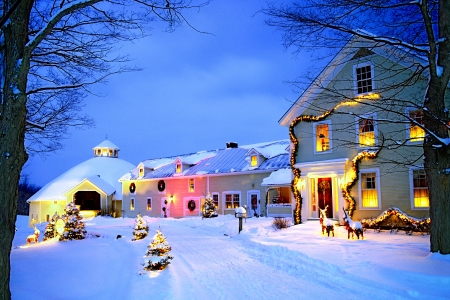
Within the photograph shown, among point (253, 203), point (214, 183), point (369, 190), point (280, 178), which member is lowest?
point (253, 203)

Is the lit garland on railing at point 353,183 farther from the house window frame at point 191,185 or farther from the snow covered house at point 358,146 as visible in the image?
the house window frame at point 191,185

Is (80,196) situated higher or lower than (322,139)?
lower

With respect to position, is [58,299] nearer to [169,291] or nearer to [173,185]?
[169,291]

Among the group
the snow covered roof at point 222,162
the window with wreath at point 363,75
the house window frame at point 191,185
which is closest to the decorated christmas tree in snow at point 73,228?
the window with wreath at point 363,75

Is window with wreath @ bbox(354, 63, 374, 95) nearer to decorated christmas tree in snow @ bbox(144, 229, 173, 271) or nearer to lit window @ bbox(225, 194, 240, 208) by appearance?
decorated christmas tree in snow @ bbox(144, 229, 173, 271)

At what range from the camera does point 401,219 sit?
51.3 ft

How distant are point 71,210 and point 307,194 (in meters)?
11.3

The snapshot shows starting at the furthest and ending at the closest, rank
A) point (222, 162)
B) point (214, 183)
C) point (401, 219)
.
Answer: point (222, 162) → point (214, 183) → point (401, 219)

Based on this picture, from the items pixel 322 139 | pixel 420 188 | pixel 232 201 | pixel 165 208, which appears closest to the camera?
pixel 420 188

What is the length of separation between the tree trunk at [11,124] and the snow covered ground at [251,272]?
176 centimetres

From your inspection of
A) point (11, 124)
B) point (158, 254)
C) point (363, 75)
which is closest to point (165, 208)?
point (363, 75)

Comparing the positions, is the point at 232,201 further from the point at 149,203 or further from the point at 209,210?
the point at 149,203

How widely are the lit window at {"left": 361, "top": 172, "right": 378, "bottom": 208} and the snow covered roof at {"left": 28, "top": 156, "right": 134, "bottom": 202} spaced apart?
103ft

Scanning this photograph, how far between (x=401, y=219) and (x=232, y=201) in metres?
16.1
